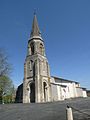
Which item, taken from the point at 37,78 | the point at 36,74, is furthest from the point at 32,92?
the point at 36,74

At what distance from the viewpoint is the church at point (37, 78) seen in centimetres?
3712

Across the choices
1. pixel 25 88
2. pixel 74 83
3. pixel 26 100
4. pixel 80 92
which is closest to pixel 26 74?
A: pixel 25 88

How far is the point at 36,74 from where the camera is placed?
37500mm

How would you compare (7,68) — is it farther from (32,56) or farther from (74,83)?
(74,83)

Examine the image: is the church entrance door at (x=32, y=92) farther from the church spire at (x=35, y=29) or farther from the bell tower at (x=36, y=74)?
the church spire at (x=35, y=29)

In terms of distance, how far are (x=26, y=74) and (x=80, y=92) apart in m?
26.1

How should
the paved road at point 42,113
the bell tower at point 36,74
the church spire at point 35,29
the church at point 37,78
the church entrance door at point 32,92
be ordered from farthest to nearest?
1. the church spire at point 35,29
2. the church entrance door at point 32,92
3. the church at point 37,78
4. the bell tower at point 36,74
5. the paved road at point 42,113

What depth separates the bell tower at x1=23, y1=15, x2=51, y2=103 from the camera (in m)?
36.8

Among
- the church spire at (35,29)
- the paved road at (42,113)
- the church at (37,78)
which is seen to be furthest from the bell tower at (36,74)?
the paved road at (42,113)

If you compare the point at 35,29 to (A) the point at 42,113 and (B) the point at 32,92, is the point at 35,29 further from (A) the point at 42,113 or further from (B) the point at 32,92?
(A) the point at 42,113

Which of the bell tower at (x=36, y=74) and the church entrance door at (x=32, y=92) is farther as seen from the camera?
the church entrance door at (x=32, y=92)

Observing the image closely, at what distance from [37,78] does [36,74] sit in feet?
3.46

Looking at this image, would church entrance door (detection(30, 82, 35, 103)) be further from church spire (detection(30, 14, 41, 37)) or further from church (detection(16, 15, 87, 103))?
church spire (detection(30, 14, 41, 37))

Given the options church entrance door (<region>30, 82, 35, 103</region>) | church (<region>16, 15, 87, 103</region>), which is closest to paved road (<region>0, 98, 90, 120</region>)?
church (<region>16, 15, 87, 103</region>)
